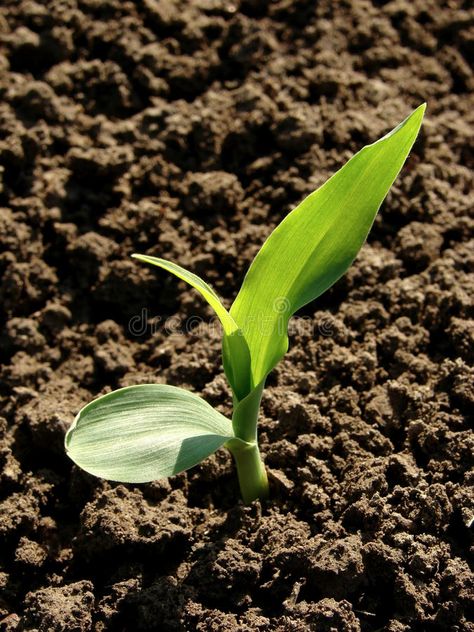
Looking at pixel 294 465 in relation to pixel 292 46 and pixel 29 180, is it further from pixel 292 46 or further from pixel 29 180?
pixel 292 46

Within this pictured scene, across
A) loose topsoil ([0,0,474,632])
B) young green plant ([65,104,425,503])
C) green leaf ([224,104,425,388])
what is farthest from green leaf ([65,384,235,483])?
loose topsoil ([0,0,474,632])

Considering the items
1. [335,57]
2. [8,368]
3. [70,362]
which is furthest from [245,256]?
[335,57]

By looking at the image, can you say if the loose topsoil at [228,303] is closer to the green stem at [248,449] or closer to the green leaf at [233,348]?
the green stem at [248,449]

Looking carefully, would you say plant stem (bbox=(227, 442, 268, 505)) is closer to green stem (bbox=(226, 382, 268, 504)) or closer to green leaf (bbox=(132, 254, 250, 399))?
green stem (bbox=(226, 382, 268, 504))

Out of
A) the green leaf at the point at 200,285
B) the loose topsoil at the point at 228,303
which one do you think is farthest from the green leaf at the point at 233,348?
the loose topsoil at the point at 228,303

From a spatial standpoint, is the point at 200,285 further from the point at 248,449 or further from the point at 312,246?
the point at 248,449

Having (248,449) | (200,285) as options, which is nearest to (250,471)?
(248,449)
